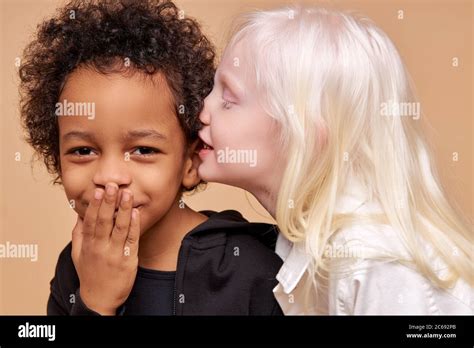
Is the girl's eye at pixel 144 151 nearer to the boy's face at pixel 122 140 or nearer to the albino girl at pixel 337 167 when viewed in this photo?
the boy's face at pixel 122 140

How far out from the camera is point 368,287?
199cm

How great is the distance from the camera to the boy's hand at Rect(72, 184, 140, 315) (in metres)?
2.06

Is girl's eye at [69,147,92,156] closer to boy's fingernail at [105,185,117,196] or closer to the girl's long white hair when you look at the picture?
boy's fingernail at [105,185,117,196]

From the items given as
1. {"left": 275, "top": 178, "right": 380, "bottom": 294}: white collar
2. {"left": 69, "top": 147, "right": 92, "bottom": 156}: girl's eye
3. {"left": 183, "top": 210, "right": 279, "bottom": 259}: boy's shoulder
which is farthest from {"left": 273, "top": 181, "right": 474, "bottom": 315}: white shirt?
{"left": 69, "top": 147, "right": 92, "bottom": 156}: girl's eye

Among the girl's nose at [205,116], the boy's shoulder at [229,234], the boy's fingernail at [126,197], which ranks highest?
the girl's nose at [205,116]

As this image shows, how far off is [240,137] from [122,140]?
10.4 inches

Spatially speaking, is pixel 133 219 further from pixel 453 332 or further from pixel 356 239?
pixel 453 332

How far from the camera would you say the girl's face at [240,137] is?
214cm

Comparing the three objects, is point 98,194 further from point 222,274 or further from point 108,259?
point 222,274

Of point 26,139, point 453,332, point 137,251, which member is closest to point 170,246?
point 137,251

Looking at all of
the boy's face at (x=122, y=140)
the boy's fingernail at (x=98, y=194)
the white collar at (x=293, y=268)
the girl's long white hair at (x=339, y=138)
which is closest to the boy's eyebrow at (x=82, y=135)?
the boy's face at (x=122, y=140)

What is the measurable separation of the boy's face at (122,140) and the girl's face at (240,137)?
8 centimetres

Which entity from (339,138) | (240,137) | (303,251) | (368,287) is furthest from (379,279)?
(240,137)

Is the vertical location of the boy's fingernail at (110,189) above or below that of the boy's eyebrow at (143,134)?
below
